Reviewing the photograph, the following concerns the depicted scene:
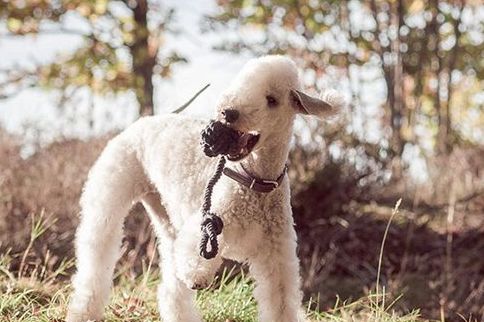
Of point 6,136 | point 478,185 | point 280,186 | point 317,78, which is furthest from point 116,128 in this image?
point 280,186

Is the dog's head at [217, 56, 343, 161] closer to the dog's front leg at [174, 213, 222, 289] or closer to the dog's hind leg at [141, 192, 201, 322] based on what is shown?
the dog's front leg at [174, 213, 222, 289]

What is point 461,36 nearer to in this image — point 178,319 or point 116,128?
point 116,128

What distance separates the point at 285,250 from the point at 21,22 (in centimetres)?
890

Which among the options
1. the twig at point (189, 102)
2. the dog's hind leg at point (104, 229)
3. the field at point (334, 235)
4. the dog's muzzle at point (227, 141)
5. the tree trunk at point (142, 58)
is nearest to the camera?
the dog's muzzle at point (227, 141)

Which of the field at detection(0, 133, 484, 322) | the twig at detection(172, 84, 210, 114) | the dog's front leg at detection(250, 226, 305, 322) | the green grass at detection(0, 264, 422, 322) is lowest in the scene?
the field at detection(0, 133, 484, 322)

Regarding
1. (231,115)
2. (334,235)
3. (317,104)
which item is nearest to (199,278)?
(231,115)

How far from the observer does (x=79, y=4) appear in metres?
11.4

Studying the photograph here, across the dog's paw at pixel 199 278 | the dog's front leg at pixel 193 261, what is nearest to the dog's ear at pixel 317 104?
the dog's front leg at pixel 193 261

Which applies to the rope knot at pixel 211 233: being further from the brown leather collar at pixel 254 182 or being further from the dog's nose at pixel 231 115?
the dog's nose at pixel 231 115

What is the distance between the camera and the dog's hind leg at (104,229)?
4191 millimetres

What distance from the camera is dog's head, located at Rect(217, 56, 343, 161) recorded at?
312 cm

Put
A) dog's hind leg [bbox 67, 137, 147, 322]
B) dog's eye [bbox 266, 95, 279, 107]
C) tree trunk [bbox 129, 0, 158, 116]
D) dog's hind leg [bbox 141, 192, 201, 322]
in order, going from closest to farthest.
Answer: dog's eye [bbox 266, 95, 279, 107], dog's hind leg [bbox 141, 192, 201, 322], dog's hind leg [bbox 67, 137, 147, 322], tree trunk [bbox 129, 0, 158, 116]

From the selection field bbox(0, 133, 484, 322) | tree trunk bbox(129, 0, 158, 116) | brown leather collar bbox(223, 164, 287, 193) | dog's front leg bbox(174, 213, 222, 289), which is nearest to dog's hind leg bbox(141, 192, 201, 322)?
dog's front leg bbox(174, 213, 222, 289)

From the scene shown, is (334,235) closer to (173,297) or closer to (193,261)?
(173,297)
